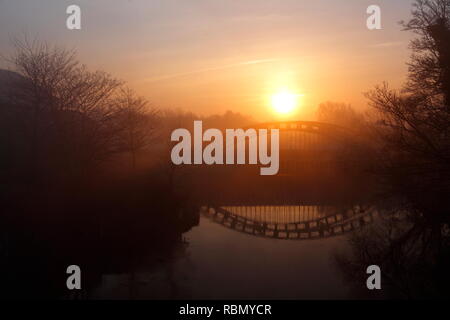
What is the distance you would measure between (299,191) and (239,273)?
7.92 m

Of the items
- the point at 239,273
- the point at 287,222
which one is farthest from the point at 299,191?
the point at 239,273

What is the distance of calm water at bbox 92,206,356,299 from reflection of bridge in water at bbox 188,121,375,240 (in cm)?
85

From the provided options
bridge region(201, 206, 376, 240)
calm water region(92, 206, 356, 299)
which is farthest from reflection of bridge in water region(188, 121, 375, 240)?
calm water region(92, 206, 356, 299)

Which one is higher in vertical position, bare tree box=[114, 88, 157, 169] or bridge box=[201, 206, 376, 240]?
bare tree box=[114, 88, 157, 169]

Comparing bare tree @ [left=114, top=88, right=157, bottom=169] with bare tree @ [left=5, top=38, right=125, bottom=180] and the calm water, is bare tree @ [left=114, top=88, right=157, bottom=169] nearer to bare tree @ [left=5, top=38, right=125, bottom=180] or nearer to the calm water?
bare tree @ [left=5, top=38, right=125, bottom=180]

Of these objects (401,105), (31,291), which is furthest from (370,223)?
(31,291)

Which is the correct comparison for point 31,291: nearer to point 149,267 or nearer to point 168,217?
point 149,267

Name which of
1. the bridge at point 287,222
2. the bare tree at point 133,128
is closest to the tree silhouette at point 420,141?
the bridge at point 287,222

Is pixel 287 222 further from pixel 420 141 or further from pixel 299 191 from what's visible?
pixel 299 191

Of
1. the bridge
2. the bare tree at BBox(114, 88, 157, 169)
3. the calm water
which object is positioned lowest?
the calm water

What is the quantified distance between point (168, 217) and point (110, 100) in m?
3.38

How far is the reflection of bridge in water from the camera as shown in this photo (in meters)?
8.25

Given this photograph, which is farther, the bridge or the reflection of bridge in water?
the reflection of bridge in water

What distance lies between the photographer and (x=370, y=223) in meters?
8.11
